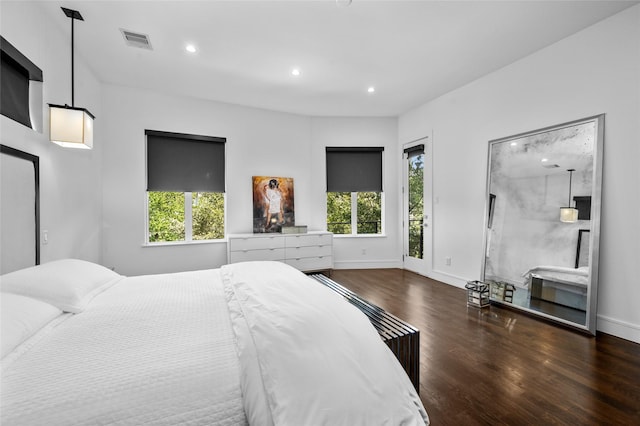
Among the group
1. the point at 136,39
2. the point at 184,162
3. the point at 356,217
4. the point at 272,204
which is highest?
the point at 136,39

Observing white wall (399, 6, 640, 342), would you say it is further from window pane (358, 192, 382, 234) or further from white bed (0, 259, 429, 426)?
white bed (0, 259, 429, 426)

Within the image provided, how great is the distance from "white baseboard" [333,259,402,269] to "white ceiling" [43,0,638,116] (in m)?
2.96

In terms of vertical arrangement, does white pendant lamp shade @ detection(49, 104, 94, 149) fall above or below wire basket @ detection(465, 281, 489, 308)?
above

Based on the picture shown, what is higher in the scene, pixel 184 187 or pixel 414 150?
pixel 414 150

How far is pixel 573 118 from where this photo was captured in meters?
2.82

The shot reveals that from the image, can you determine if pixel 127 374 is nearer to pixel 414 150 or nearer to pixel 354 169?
pixel 354 169

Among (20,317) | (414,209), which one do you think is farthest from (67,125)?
(414,209)

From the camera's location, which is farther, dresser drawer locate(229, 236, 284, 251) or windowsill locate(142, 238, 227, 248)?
dresser drawer locate(229, 236, 284, 251)

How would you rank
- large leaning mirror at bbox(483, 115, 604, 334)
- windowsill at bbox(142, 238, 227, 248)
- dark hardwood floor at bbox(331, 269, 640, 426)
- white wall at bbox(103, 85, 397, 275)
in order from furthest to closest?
windowsill at bbox(142, 238, 227, 248)
white wall at bbox(103, 85, 397, 275)
large leaning mirror at bbox(483, 115, 604, 334)
dark hardwood floor at bbox(331, 269, 640, 426)

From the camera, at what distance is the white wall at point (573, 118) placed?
244 cm

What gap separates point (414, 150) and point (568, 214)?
259 centimetres

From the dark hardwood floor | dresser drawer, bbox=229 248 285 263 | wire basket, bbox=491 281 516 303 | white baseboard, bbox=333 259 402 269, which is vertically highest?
dresser drawer, bbox=229 248 285 263

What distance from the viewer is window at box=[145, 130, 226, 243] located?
13.7 feet

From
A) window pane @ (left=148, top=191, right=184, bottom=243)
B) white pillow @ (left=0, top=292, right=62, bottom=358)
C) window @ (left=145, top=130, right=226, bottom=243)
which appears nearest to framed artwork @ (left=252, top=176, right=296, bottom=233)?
window @ (left=145, top=130, right=226, bottom=243)
